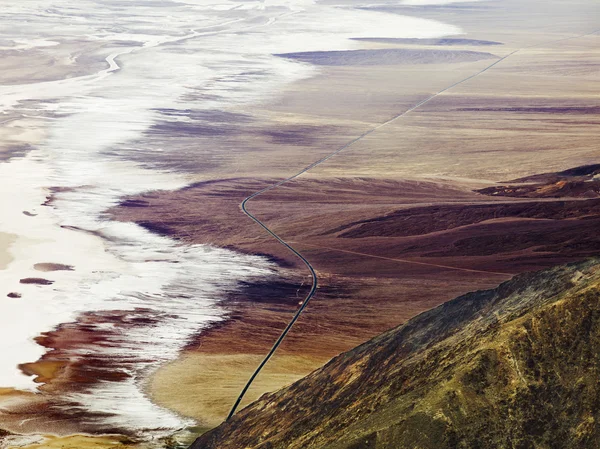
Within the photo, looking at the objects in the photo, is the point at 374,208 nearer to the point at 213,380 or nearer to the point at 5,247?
the point at 5,247

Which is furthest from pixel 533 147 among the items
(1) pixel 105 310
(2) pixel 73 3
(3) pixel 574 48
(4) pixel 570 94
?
(2) pixel 73 3

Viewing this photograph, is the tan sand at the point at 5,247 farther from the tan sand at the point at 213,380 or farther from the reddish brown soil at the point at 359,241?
the tan sand at the point at 213,380

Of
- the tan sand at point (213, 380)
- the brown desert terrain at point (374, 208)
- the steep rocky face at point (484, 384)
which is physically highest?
Result: the steep rocky face at point (484, 384)

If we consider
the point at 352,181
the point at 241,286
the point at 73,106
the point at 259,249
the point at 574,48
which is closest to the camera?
the point at 241,286

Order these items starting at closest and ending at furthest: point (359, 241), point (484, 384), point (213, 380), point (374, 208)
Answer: point (484, 384), point (213, 380), point (359, 241), point (374, 208)

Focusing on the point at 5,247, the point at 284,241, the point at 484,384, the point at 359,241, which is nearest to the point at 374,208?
the point at 359,241

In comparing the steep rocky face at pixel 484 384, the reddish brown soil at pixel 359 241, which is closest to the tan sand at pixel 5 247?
the reddish brown soil at pixel 359 241

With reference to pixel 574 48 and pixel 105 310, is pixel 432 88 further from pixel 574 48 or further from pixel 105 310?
pixel 105 310

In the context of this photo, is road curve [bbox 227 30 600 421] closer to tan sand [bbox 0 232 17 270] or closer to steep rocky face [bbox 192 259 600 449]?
steep rocky face [bbox 192 259 600 449]
